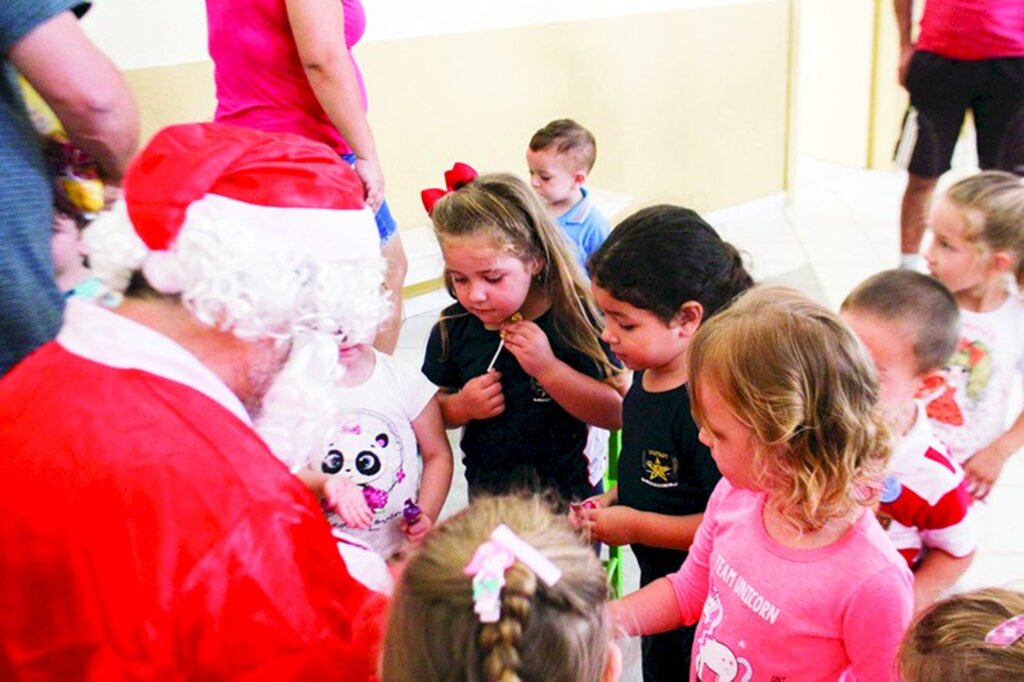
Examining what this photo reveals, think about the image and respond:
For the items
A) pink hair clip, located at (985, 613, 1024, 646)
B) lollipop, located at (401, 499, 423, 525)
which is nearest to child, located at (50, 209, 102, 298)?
lollipop, located at (401, 499, 423, 525)

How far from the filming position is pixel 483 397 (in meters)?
1.83

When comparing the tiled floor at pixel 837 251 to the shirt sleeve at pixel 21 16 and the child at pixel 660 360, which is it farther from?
the shirt sleeve at pixel 21 16

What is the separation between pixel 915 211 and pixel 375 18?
7.96ft

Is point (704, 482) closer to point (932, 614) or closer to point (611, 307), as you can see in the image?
point (611, 307)

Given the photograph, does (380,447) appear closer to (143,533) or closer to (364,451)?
(364,451)

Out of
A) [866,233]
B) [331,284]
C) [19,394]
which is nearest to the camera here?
[19,394]

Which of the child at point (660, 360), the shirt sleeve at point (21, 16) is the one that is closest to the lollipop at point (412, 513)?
the child at point (660, 360)

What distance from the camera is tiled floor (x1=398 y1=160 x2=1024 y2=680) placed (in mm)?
2693

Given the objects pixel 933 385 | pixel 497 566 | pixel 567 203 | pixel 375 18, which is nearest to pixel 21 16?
pixel 497 566

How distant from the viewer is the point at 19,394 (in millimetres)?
1006

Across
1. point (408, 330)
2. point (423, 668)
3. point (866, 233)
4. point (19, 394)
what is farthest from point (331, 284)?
point (866, 233)

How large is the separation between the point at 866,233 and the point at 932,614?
4.99m

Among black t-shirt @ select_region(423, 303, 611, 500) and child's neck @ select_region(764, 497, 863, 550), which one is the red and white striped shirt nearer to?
child's neck @ select_region(764, 497, 863, 550)

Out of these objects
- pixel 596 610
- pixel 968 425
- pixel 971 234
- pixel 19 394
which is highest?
pixel 19 394
